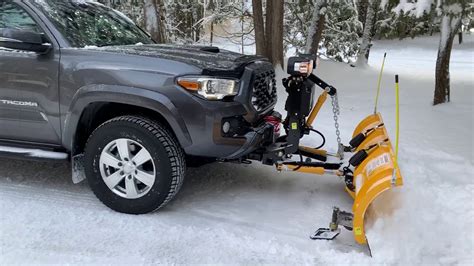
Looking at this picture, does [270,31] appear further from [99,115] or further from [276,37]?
[99,115]

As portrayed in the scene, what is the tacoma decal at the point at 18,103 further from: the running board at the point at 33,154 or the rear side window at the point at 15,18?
the rear side window at the point at 15,18

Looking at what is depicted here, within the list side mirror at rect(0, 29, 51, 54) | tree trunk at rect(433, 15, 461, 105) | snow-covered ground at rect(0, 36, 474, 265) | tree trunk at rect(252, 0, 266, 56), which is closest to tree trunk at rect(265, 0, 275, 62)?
tree trunk at rect(252, 0, 266, 56)

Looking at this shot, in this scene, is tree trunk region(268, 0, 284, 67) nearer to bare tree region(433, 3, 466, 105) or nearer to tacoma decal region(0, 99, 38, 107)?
bare tree region(433, 3, 466, 105)

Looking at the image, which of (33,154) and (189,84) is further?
(33,154)

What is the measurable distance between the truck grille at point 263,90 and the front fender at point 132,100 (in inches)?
28.6

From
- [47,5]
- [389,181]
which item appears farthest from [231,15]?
[389,181]

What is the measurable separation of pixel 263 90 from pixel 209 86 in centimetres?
78

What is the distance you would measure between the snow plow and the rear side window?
241 centimetres

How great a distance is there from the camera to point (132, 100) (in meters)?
3.64

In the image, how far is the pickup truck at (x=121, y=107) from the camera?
360 cm

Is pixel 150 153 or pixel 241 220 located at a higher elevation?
pixel 150 153

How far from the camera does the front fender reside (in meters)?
3.58

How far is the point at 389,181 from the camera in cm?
313

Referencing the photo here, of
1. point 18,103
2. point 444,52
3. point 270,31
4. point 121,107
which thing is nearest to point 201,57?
point 121,107
